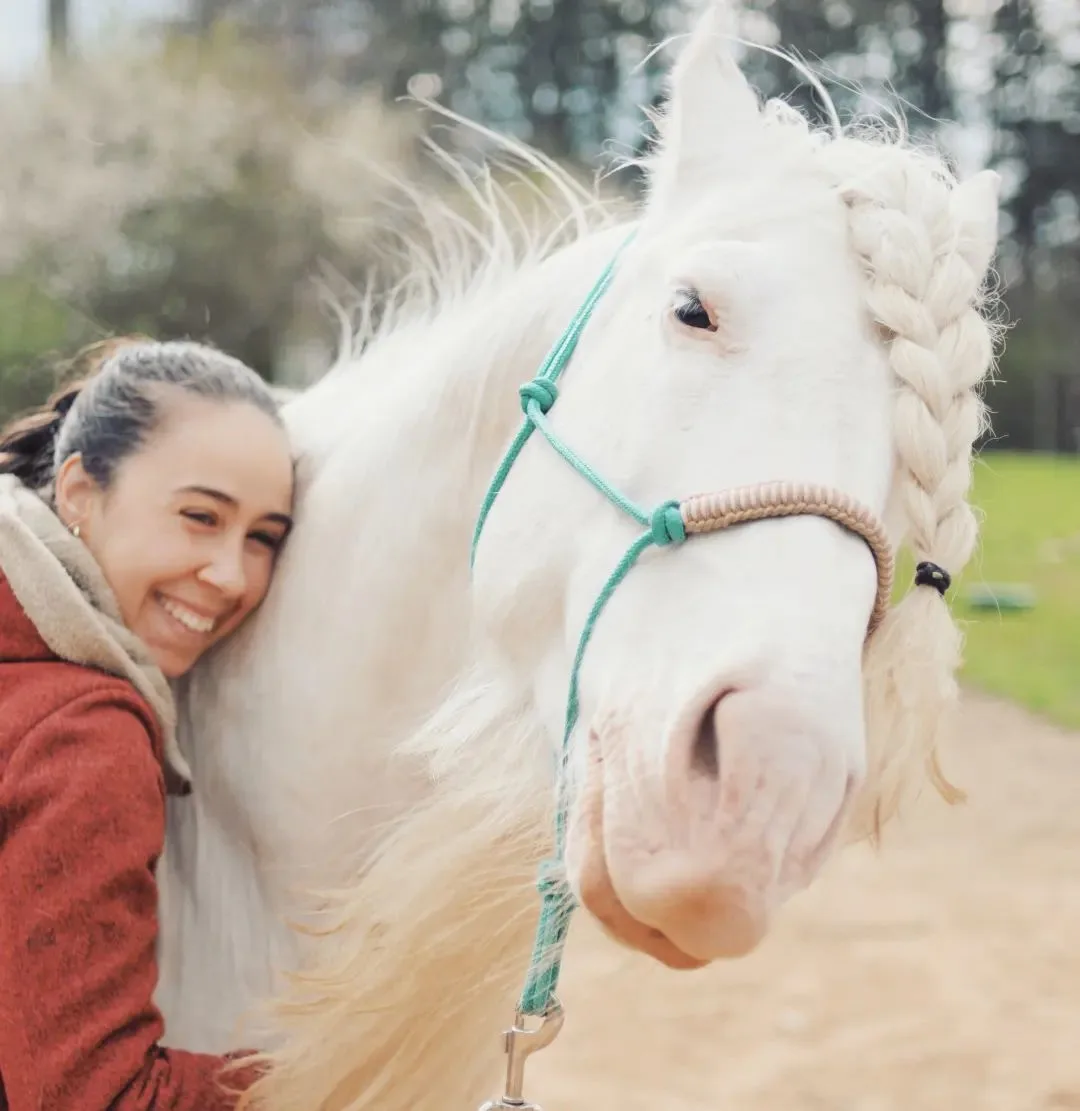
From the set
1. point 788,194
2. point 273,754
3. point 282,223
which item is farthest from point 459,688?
point 282,223

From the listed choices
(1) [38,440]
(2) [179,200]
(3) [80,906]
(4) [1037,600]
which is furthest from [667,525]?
(4) [1037,600]

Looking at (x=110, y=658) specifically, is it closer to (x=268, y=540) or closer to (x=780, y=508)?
(x=268, y=540)

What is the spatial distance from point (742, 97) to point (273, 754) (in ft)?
3.37

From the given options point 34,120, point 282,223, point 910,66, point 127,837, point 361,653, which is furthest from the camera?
point 910,66

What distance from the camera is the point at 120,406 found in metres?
1.54

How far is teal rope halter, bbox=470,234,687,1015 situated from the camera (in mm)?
1105

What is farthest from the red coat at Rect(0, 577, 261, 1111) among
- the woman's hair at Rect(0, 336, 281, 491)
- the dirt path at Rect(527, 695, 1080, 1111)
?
the dirt path at Rect(527, 695, 1080, 1111)

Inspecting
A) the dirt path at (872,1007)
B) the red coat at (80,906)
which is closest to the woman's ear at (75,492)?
the red coat at (80,906)

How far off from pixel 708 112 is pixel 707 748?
29.1 inches

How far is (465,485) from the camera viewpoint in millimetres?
1481

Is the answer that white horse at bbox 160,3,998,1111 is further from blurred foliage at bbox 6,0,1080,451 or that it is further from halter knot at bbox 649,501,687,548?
blurred foliage at bbox 6,0,1080,451

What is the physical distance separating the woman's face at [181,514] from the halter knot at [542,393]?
44 cm

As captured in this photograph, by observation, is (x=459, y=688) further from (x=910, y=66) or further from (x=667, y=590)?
(x=910, y=66)

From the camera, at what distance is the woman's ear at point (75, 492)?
5.01 feet
